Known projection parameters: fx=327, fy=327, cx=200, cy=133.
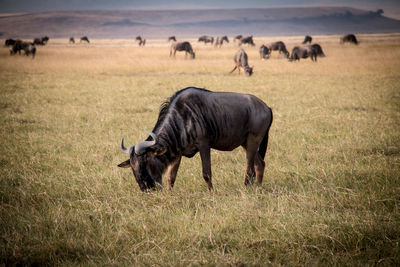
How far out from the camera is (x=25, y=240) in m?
3.33

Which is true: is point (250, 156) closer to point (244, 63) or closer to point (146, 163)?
point (146, 163)

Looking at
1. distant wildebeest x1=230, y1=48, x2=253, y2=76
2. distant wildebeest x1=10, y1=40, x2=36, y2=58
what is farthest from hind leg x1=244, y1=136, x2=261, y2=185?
distant wildebeest x1=10, y1=40, x2=36, y2=58

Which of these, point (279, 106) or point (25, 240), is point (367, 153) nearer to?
point (279, 106)

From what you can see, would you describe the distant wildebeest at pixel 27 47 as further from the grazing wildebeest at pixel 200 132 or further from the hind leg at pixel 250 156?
the hind leg at pixel 250 156

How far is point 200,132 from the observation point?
448 centimetres

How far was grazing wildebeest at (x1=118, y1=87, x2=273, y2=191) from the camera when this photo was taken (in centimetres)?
416

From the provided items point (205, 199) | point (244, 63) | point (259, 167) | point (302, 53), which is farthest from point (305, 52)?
point (205, 199)

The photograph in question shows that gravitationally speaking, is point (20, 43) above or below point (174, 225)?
above

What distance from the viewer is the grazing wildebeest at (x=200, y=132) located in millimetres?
4156

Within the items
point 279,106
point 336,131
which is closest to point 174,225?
point 336,131

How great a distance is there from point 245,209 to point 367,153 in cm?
371

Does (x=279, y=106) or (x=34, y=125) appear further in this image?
(x=279, y=106)

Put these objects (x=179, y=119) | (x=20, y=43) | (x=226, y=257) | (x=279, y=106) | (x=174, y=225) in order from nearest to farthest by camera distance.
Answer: (x=226, y=257) → (x=174, y=225) → (x=179, y=119) → (x=279, y=106) → (x=20, y=43)

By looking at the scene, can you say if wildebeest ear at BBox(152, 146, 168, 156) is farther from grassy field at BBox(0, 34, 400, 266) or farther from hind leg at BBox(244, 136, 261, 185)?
hind leg at BBox(244, 136, 261, 185)
